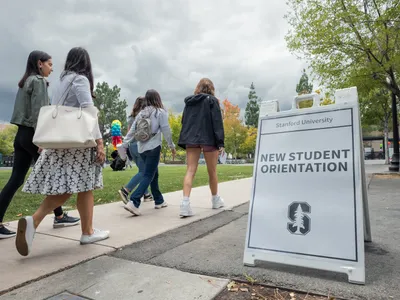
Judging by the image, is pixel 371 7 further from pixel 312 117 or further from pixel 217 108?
pixel 312 117

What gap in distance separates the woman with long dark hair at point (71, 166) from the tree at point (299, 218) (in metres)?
1.85

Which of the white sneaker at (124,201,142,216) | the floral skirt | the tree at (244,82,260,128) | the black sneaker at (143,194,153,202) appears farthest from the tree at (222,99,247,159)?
the floral skirt

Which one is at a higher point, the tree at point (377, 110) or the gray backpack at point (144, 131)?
the tree at point (377, 110)

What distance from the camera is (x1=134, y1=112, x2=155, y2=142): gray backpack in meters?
4.71

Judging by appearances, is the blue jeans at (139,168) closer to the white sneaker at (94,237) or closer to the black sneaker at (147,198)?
the black sneaker at (147,198)

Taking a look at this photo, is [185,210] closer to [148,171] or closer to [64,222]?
[148,171]

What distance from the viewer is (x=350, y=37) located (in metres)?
10.9

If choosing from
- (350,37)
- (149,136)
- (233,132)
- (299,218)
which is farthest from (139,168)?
(233,132)

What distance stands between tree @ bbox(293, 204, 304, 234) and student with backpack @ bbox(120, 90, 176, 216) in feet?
8.44

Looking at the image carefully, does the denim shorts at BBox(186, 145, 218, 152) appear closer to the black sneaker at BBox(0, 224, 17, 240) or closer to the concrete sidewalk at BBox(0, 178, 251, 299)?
the concrete sidewalk at BBox(0, 178, 251, 299)

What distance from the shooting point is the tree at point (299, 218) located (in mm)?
2393

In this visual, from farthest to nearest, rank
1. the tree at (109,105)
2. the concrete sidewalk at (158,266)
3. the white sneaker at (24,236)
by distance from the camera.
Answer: the tree at (109,105) → the white sneaker at (24,236) → the concrete sidewalk at (158,266)

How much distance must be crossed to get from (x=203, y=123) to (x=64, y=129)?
7.43 ft

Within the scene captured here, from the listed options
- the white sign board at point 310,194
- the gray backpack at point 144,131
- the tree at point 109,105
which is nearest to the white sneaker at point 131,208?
the gray backpack at point 144,131
